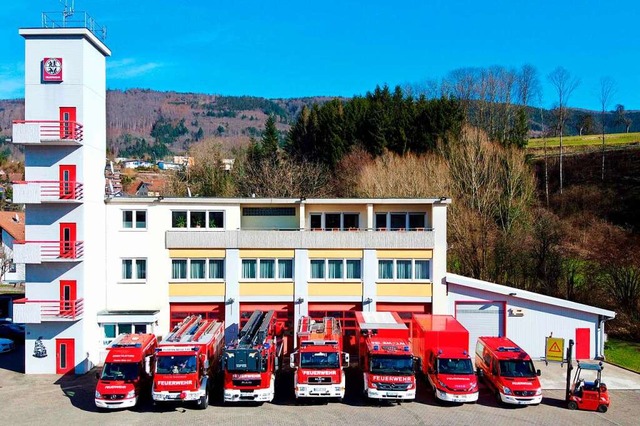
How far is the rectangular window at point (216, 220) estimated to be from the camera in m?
31.4

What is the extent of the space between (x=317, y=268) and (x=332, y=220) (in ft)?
11.8

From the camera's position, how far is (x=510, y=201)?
4656cm

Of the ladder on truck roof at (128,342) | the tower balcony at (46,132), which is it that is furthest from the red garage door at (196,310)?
the tower balcony at (46,132)

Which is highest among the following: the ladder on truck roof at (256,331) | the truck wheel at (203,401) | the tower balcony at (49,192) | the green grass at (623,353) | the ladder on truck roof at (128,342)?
the tower balcony at (49,192)

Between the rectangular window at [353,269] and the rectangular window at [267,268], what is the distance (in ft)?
13.7

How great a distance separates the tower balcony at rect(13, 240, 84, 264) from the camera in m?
26.7

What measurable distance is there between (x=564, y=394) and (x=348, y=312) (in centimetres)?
1141

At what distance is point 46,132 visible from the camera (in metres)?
27.0

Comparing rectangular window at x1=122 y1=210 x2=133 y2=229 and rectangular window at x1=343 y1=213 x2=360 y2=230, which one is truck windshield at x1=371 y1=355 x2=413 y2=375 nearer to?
rectangular window at x1=343 y1=213 x2=360 y2=230

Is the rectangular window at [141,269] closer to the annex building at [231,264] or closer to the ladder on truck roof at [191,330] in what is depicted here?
the annex building at [231,264]

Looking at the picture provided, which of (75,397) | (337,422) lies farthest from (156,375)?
(337,422)

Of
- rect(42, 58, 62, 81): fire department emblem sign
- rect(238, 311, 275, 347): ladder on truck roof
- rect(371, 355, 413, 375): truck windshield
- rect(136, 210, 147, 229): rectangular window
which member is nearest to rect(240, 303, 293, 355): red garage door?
rect(238, 311, 275, 347): ladder on truck roof

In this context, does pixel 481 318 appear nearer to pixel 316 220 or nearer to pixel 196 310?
pixel 316 220

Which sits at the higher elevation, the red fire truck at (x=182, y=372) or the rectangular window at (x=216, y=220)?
the rectangular window at (x=216, y=220)
